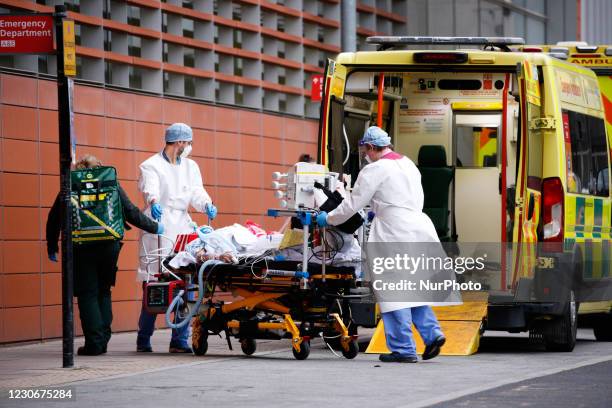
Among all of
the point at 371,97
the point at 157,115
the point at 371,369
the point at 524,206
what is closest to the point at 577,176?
the point at 524,206

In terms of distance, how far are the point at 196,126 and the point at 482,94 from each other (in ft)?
10.4

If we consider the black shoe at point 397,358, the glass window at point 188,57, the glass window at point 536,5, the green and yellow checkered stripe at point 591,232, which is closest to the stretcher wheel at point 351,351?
the black shoe at point 397,358

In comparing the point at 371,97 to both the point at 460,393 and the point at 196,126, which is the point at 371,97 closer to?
the point at 196,126

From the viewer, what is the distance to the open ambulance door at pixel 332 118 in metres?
13.1

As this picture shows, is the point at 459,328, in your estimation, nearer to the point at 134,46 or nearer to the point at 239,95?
the point at 134,46

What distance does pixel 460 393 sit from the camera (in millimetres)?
9188

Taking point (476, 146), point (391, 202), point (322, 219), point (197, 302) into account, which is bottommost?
point (197, 302)

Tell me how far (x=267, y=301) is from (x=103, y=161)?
3409mm

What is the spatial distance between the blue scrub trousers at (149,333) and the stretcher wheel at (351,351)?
1.48 m

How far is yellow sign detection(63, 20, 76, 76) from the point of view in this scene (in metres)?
10.7

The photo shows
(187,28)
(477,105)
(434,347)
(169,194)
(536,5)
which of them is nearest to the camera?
(434,347)

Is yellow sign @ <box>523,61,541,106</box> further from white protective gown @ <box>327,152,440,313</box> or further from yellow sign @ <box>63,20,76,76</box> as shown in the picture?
yellow sign @ <box>63,20,76,76</box>

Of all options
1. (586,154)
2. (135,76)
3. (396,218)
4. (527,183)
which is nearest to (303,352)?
(396,218)

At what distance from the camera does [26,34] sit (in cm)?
1079
